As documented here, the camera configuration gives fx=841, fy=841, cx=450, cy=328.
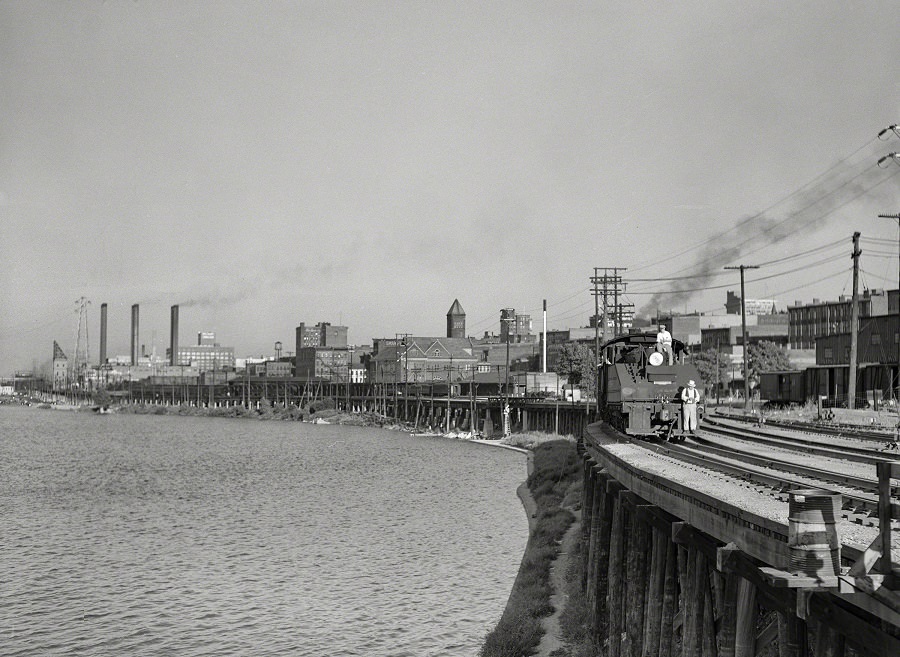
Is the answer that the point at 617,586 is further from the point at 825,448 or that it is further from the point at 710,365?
the point at 710,365

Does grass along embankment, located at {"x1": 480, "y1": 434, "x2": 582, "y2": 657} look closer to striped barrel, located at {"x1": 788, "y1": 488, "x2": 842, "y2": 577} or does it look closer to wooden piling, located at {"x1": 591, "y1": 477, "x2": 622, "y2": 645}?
wooden piling, located at {"x1": 591, "y1": 477, "x2": 622, "y2": 645}

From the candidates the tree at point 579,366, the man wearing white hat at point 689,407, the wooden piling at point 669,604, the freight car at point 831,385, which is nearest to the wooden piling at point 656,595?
the wooden piling at point 669,604

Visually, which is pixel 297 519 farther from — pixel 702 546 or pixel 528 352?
pixel 528 352

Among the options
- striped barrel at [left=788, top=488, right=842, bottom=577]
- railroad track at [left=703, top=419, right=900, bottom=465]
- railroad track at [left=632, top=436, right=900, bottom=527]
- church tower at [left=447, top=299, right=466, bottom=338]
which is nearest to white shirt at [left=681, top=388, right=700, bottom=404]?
railroad track at [left=703, top=419, right=900, bottom=465]

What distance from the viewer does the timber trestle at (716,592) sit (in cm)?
635

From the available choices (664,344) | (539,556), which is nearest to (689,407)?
(664,344)

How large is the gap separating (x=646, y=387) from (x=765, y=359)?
80.1 metres

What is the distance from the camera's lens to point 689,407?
82.0 feet

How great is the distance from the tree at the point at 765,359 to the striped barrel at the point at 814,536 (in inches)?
3736

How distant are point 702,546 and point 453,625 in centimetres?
1329

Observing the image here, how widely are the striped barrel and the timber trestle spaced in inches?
5.7

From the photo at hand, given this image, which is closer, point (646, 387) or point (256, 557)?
point (646, 387)

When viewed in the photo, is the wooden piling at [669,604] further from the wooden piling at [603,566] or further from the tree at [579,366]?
the tree at [579,366]

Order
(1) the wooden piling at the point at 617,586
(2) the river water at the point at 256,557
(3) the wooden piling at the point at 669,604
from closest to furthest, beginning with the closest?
(3) the wooden piling at the point at 669,604, (1) the wooden piling at the point at 617,586, (2) the river water at the point at 256,557
